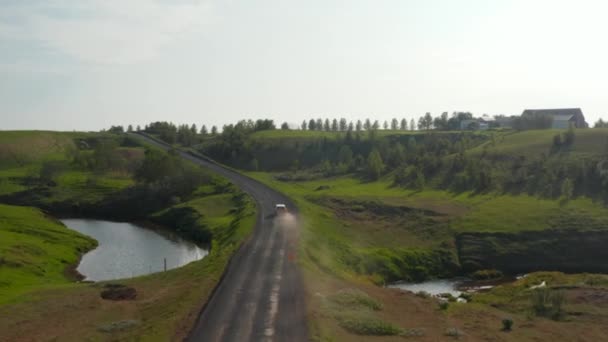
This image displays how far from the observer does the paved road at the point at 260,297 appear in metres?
42.5

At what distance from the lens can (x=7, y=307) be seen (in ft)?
185

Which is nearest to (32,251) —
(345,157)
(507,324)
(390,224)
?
(390,224)

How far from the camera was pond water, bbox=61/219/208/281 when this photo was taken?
86.1m

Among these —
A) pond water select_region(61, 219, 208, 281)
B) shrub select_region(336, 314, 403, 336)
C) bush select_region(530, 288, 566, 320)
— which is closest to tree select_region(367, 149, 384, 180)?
pond water select_region(61, 219, 208, 281)

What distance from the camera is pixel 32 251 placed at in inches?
3376

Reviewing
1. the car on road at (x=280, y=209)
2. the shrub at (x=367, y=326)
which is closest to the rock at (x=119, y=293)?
the shrub at (x=367, y=326)

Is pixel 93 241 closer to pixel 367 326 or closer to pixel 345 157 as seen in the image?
pixel 367 326

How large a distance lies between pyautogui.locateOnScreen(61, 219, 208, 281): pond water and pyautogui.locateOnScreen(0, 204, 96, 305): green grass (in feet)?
10.5

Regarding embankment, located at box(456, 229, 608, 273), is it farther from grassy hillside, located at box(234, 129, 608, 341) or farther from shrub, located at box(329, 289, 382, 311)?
shrub, located at box(329, 289, 382, 311)

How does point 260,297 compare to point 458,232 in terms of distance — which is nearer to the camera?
point 260,297

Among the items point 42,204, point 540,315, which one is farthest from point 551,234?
point 42,204

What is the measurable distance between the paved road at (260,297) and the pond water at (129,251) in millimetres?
17591

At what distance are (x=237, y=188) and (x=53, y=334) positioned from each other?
3626 inches

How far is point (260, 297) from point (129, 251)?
54448 mm
